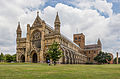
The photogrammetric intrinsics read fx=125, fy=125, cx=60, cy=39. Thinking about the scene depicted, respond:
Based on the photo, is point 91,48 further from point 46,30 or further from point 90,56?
point 46,30

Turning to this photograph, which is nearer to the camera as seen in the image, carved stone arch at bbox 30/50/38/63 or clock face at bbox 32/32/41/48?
carved stone arch at bbox 30/50/38/63

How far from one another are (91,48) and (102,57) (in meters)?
38.2

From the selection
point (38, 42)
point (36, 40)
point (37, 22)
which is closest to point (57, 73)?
point (38, 42)

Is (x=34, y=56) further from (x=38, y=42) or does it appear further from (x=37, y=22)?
(x=37, y=22)

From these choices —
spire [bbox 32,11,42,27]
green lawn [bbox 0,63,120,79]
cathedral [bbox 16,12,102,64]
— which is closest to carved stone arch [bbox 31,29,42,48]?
cathedral [bbox 16,12,102,64]

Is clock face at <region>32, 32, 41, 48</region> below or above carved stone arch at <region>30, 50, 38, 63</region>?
above

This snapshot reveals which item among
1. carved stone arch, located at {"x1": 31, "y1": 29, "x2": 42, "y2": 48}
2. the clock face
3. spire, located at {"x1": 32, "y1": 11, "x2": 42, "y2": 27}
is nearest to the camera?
carved stone arch, located at {"x1": 31, "y1": 29, "x2": 42, "y2": 48}

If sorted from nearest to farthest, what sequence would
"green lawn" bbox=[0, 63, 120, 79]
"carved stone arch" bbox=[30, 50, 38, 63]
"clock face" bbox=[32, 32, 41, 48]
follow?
1. "green lawn" bbox=[0, 63, 120, 79]
2. "carved stone arch" bbox=[30, 50, 38, 63]
3. "clock face" bbox=[32, 32, 41, 48]

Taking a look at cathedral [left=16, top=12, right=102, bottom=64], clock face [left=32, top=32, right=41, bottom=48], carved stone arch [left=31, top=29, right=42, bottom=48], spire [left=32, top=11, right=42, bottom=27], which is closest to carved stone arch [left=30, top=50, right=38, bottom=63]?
cathedral [left=16, top=12, right=102, bottom=64]

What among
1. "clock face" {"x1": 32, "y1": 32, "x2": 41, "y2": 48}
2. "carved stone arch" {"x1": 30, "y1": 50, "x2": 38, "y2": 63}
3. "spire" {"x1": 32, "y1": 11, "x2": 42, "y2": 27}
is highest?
"spire" {"x1": 32, "y1": 11, "x2": 42, "y2": 27}

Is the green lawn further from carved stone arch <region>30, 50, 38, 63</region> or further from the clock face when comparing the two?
the clock face

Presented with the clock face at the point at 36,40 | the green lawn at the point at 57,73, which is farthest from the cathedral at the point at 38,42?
the green lawn at the point at 57,73

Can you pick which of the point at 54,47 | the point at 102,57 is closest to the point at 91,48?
the point at 102,57

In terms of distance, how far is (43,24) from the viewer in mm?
60000
